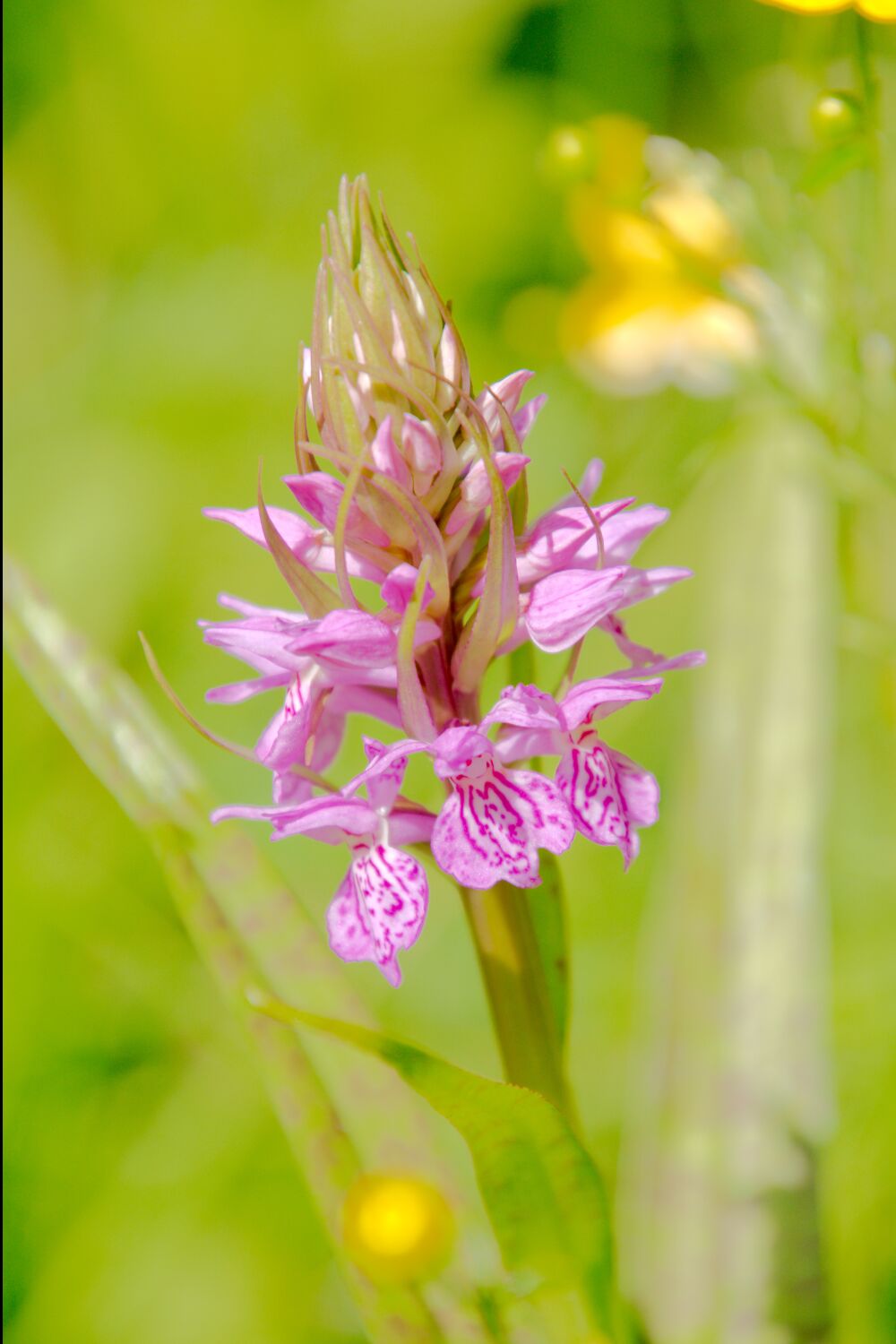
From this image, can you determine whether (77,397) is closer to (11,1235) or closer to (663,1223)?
(11,1235)

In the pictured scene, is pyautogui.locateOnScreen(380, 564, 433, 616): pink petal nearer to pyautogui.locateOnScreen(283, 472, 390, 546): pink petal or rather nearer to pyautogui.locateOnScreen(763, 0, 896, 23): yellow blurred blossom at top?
pyautogui.locateOnScreen(283, 472, 390, 546): pink petal

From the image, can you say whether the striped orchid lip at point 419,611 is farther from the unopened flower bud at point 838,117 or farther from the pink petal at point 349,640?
the unopened flower bud at point 838,117

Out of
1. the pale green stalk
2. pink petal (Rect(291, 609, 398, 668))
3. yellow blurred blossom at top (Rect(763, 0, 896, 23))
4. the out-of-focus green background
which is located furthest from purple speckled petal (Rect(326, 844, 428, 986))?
yellow blurred blossom at top (Rect(763, 0, 896, 23))

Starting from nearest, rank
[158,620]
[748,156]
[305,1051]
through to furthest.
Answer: [305,1051] < [748,156] < [158,620]

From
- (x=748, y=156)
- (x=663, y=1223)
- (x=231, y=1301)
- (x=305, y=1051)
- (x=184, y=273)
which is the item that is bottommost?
(x=231, y=1301)

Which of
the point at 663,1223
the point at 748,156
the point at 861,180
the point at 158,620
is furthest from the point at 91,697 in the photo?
the point at 158,620
